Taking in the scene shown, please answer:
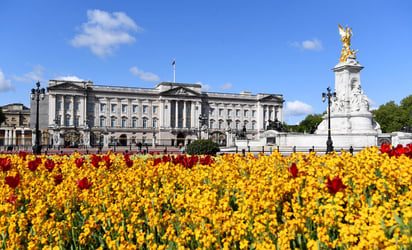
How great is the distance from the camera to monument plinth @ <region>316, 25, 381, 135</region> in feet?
115

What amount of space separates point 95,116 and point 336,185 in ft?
290

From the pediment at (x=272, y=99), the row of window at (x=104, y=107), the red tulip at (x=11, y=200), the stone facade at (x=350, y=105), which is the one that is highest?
the pediment at (x=272, y=99)

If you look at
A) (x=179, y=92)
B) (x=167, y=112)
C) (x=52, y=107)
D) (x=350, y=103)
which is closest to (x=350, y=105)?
(x=350, y=103)

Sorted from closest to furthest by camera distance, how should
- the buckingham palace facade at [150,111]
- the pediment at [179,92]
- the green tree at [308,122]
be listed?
the buckingham palace facade at [150,111], the pediment at [179,92], the green tree at [308,122]

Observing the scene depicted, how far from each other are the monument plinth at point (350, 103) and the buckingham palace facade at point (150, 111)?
43.7 m

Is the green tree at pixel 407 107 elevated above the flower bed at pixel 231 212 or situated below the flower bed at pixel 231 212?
above

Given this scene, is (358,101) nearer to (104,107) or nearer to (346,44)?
(346,44)

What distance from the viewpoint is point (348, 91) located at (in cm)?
A: 3594

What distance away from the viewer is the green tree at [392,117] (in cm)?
8004

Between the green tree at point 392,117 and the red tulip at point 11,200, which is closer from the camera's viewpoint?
the red tulip at point 11,200

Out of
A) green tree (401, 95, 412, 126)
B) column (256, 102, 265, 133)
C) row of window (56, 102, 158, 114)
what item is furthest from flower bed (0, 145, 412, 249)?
column (256, 102, 265, 133)

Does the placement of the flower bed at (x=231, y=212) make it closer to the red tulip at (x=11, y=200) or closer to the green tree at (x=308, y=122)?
the red tulip at (x=11, y=200)

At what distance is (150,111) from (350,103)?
64.3 metres

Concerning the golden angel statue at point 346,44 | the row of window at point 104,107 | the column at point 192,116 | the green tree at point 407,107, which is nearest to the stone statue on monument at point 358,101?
the golden angel statue at point 346,44
